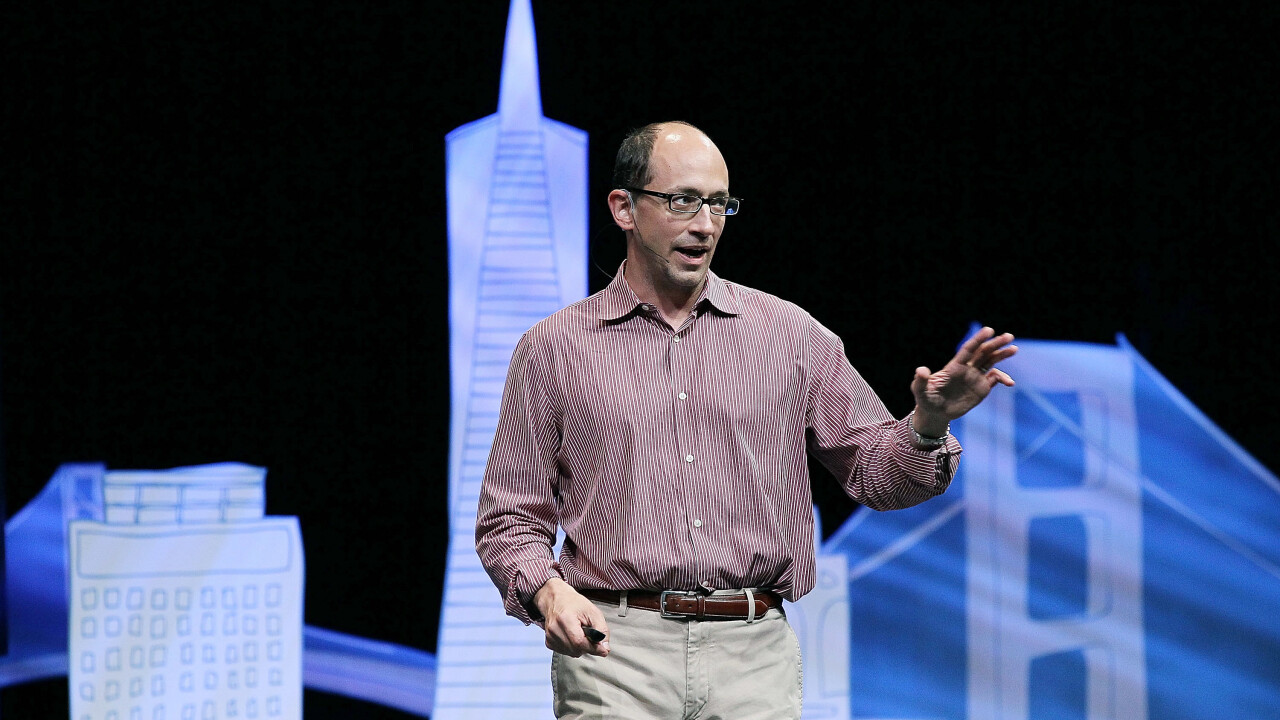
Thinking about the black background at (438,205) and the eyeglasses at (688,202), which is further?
the black background at (438,205)

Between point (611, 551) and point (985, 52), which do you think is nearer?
point (611, 551)

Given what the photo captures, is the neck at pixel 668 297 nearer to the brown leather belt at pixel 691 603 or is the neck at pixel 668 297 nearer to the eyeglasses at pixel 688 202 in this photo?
the eyeglasses at pixel 688 202

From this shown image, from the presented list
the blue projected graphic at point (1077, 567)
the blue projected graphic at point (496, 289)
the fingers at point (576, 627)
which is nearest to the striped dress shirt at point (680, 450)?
the fingers at point (576, 627)

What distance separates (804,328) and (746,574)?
45 cm

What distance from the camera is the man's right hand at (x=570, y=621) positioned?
5.28 ft

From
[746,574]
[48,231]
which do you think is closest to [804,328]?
[746,574]

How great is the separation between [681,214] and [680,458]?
408mm

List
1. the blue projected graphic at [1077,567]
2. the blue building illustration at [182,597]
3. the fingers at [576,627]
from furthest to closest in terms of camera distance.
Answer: the blue projected graphic at [1077,567] < the blue building illustration at [182,597] < the fingers at [576,627]

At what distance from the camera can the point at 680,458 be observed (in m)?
1.85

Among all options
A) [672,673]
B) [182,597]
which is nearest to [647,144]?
[672,673]

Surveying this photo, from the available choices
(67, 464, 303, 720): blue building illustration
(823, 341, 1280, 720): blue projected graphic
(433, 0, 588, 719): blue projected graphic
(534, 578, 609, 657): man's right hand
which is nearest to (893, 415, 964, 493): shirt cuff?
(534, 578, 609, 657): man's right hand

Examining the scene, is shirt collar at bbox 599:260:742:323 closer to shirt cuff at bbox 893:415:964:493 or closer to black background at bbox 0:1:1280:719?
shirt cuff at bbox 893:415:964:493

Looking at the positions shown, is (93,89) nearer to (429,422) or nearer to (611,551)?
(429,422)

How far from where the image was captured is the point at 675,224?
189 centimetres
